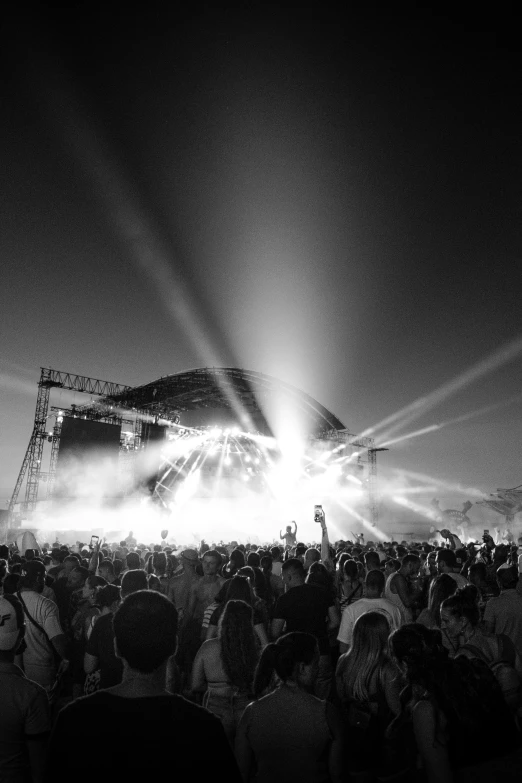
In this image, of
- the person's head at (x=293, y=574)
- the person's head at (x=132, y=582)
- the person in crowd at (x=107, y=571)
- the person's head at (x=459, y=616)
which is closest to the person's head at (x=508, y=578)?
the person's head at (x=293, y=574)

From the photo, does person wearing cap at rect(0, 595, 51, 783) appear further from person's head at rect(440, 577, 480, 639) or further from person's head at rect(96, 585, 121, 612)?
person's head at rect(440, 577, 480, 639)

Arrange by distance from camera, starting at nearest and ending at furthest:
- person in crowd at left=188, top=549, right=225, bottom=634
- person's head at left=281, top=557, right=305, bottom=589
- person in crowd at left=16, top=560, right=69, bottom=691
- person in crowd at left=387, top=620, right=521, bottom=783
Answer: person in crowd at left=387, top=620, right=521, bottom=783 → person in crowd at left=16, top=560, right=69, bottom=691 → person's head at left=281, top=557, right=305, bottom=589 → person in crowd at left=188, top=549, right=225, bottom=634

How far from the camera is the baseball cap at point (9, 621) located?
2668 millimetres

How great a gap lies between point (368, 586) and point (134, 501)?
25488mm

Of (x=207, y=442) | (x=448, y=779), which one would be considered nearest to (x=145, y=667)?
(x=448, y=779)

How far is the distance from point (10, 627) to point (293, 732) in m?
1.56

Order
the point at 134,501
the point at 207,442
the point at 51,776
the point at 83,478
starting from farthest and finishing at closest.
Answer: the point at 207,442 → the point at 134,501 → the point at 83,478 → the point at 51,776

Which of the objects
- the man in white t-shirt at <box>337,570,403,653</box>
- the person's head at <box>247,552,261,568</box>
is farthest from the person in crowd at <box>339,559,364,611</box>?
the person's head at <box>247,552,261,568</box>

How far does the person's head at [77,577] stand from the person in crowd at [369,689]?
12.6ft

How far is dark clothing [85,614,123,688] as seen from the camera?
3.87 metres

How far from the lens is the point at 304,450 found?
3475cm

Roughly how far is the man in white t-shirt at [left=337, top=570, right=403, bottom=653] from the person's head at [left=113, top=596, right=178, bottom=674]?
310 centimetres

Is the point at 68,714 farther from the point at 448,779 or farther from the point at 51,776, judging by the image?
the point at 448,779

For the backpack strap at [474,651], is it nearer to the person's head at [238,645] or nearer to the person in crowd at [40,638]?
the person's head at [238,645]
